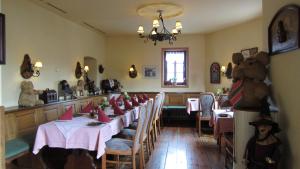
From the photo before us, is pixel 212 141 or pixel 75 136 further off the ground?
pixel 75 136

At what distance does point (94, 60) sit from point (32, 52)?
131 inches

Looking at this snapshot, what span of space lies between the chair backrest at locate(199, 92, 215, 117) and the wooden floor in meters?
0.59

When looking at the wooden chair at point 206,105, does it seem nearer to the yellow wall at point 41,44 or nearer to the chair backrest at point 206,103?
the chair backrest at point 206,103

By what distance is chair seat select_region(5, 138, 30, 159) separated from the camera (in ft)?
10.9

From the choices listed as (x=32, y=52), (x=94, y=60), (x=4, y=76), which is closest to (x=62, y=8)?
(x=32, y=52)

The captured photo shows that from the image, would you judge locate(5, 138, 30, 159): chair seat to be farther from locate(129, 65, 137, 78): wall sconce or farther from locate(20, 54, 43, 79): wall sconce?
locate(129, 65, 137, 78): wall sconce

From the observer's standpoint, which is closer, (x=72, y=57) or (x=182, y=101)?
(x=72, y=57)

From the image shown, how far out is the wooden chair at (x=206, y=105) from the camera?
241 inches

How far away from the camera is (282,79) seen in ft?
8.02

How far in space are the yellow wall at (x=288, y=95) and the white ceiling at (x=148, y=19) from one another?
8.86 feet

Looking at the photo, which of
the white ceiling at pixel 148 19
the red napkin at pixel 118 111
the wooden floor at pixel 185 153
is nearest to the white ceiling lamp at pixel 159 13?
the white ceiling at pixel 148 19

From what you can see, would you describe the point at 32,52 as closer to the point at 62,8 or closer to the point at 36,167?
the point at 62,8

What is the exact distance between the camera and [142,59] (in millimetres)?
9008

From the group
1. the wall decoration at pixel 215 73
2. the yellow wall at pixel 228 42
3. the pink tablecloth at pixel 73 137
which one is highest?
the yellow wall at pixel 228 42
